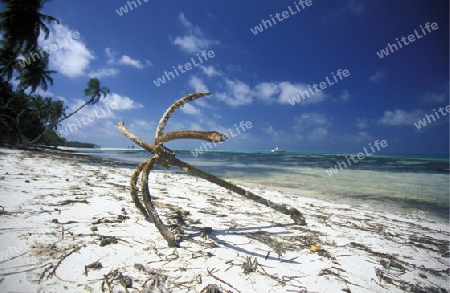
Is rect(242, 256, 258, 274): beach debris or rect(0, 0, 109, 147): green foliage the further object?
rect(0, 0, 109, 147): green foliage

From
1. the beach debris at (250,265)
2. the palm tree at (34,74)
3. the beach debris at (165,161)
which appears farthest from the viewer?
the palm tree at (34,74)

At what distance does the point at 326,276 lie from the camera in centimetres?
207

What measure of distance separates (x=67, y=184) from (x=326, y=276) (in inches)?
194

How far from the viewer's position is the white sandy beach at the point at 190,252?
1708 mm

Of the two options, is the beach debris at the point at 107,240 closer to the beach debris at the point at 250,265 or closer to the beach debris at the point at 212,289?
the beach debris at the point at 212,289

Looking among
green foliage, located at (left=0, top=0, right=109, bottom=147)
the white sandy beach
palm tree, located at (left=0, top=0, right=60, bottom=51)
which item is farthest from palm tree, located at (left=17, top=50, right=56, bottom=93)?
the white sandy beach

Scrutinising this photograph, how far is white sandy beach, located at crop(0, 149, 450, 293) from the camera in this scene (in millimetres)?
1708

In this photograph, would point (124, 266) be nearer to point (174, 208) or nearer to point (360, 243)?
point (174, 208)

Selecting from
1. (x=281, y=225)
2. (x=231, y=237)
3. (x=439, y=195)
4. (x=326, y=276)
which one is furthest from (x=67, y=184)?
(x=439, y=195)

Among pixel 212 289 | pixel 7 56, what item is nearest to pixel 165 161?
pixel 212 289

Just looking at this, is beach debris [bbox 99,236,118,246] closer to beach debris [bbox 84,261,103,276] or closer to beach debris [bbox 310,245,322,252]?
beach debris [bbox 84,261,103,276]

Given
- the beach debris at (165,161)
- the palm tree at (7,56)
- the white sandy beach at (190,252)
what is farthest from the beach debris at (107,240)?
the palm tree at (7,56)

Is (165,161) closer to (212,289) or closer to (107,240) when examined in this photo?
(107,240)

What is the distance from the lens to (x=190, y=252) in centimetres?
223
